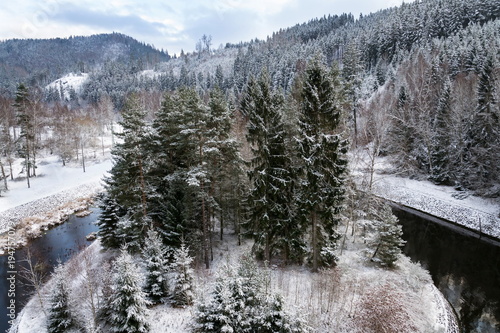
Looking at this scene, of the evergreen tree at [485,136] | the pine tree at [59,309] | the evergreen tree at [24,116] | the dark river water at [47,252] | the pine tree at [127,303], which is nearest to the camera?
the pine tree at [127,303]

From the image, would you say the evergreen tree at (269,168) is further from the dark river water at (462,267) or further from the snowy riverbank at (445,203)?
the snowy riverbank at (445,203)

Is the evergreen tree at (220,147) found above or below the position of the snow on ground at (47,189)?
above

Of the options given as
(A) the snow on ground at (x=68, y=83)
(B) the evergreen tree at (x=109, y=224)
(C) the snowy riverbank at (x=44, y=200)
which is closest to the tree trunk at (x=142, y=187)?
(B) the evergreen tree at (x=109, y=224)

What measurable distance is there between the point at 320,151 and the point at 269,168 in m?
3.33

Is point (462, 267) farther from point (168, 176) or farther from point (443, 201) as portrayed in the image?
point (168, 176)

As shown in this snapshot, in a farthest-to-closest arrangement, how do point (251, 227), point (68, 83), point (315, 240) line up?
point (68, 83)
point (251, 227)
point (315, 240)

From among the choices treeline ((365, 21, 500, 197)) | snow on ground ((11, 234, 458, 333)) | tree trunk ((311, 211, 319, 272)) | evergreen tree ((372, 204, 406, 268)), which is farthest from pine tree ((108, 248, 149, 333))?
treeline ((365, 21, 500, 197))

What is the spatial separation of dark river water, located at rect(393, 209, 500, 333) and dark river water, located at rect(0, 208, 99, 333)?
27.2 metres

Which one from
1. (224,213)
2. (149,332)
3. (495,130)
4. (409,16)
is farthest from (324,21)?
(149,332)

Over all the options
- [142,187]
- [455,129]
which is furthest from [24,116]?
[455,129]

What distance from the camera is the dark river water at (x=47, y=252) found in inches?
760

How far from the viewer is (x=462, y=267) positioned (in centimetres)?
2245

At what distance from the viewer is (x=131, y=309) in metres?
13.4

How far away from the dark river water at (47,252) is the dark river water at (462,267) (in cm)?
2723
